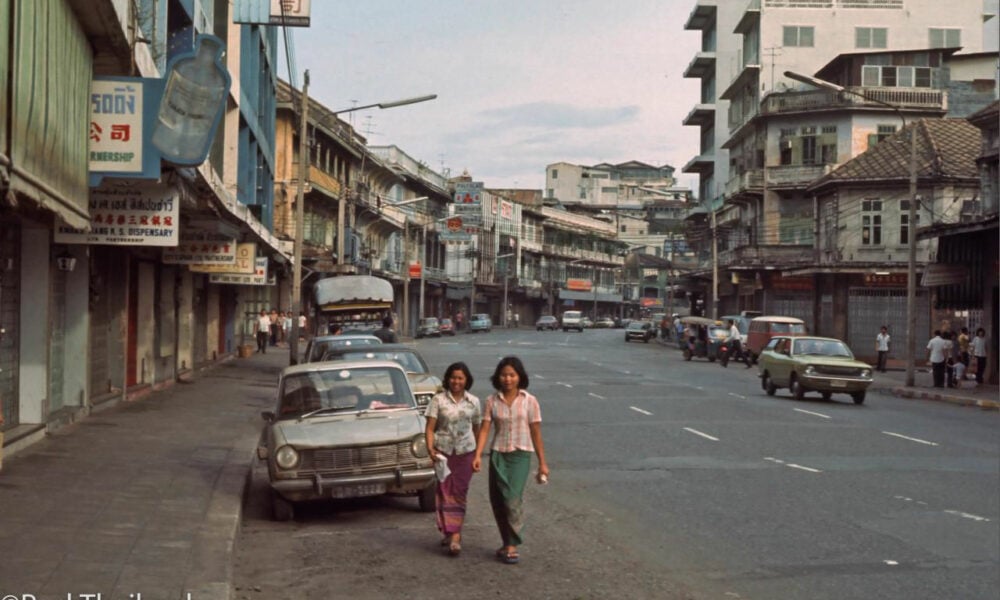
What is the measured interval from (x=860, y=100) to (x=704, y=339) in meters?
16.2

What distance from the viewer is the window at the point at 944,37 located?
72.5 metres

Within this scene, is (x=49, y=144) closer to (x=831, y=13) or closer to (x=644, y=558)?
(x=644, y=558)

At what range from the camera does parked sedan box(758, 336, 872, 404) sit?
2786 centimetres

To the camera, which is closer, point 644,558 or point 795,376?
point 644,558

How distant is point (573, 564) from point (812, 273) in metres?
51.0

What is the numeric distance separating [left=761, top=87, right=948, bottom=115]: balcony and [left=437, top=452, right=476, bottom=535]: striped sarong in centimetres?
5438

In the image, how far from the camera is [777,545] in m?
10.2

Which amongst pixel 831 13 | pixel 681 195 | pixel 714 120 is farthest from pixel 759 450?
pixel 681 195

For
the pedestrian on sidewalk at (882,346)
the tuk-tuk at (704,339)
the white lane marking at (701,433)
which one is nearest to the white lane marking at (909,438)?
the white lane marking at (701,433)

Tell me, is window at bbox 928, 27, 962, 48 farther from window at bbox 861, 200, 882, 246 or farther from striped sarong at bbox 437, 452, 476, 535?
striped sarong at bbox 437, 452, 476, 535

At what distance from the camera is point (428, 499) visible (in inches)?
472

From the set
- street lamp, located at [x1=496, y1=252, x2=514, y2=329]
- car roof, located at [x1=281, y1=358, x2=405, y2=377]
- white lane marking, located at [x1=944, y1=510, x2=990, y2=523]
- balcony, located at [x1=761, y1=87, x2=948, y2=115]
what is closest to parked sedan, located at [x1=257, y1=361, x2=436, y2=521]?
car roof, located at [x1=281, y1=358, x2=405, y2=377]

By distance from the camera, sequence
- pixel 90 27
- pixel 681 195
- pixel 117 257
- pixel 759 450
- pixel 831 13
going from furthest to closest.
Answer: pixel 681 195, pixel 831 13, pixel 117 257, pixel 759 450, pixel 90 27

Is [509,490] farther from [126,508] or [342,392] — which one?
[126,508]
